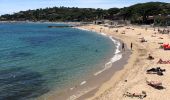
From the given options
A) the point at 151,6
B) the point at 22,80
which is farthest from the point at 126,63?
the point at 151,6

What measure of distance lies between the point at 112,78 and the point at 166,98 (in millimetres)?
10840

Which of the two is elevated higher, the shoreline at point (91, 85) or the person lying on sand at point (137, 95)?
the person lying on sand at point (137, 95)

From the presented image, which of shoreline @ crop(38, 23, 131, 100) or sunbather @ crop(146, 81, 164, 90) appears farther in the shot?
sunbather @ crop(146, 81, 164, 90)

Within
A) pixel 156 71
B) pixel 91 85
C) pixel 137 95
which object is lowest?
pixel 91 85

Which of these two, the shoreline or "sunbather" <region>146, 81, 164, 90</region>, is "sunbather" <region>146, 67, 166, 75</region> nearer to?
the shoreline

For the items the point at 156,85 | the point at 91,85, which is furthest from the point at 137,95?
the point at 91,85

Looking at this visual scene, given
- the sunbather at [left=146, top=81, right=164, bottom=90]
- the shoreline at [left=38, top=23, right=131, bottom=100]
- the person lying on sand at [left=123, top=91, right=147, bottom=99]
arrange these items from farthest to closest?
the sunbather at [left=146, top=81, right=164, bottom=90] → the shoreline at [left=38, top=23, right=131, bottom=100] → the person lying on sand at [left=123, top=91, right=147, bottom=99]

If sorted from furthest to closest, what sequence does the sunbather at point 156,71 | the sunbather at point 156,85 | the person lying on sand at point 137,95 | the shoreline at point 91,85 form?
the sunbather at point 156,71, the sunbather at point 156,85, the shoreline at point 91,85, the person lying on sand at point 137,95

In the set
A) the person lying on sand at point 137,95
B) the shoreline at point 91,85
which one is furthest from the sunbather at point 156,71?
the person lying on sand at point 137,95

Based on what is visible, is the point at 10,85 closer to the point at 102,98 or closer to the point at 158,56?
the point at 102,98

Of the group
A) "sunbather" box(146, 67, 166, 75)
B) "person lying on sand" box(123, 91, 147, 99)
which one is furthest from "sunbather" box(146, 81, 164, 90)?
"sunbather" box(146, 67, 166, 75)

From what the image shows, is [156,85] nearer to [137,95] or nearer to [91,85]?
[137,95]

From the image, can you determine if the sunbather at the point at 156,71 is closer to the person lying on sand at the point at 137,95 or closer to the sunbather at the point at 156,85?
the sunbather at the point at 156,85

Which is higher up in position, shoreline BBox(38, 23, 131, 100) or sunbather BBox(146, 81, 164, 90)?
sunbather BBox(146, 81, 164, 90)
